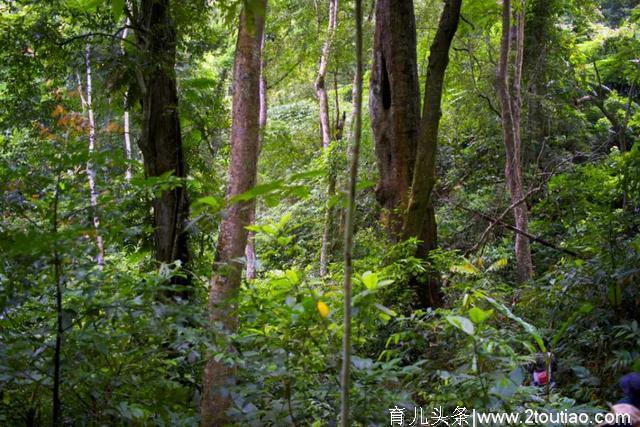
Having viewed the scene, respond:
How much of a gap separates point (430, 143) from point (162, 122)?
2773 mm

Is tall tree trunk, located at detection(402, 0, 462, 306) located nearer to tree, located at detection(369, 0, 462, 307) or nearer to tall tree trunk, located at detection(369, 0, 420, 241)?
tree, located at detection(369, 0, 462, 307)

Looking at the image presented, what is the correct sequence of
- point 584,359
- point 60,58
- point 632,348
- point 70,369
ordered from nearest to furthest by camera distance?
point 70,369, point 632,348, point 584,359, point 60,58

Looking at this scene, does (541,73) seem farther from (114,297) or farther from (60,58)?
(114,297)

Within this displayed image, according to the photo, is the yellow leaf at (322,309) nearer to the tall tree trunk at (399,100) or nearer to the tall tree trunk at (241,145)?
the tall tree trunk at (241,145)

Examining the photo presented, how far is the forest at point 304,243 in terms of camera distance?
2.54 metres

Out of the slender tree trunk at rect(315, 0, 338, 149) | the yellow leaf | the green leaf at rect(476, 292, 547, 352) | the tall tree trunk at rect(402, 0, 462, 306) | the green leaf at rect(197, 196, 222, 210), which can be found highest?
the slender tree trunk at rect(315, 0, 338, 149)

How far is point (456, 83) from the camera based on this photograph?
11.3 meters

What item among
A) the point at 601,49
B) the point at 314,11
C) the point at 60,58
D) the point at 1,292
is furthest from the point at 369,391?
the point at 601,49

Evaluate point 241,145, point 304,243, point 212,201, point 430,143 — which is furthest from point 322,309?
point 304,243

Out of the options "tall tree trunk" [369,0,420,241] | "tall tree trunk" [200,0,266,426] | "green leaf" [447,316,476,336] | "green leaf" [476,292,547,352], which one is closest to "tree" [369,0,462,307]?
"tall tree trunk" [369,0,420,241]

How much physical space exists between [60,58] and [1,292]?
14.2 ft

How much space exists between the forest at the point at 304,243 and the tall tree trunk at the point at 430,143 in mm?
21

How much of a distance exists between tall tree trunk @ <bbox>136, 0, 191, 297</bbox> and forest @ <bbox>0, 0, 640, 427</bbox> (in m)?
0.02

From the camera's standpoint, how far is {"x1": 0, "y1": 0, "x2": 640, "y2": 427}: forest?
8.32 ft
